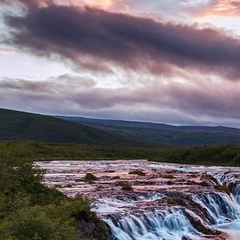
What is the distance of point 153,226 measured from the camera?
31109 mm

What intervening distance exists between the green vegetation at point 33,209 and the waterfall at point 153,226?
76.6 inches

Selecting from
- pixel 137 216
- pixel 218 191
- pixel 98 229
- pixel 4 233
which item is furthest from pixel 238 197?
pixel 4 233

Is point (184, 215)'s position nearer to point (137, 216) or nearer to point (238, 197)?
point (137, 216)

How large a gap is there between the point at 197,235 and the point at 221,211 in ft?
33.4

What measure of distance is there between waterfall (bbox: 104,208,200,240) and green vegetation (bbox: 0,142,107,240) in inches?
76.6

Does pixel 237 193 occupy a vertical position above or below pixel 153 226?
below

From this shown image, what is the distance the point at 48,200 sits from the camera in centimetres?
2791

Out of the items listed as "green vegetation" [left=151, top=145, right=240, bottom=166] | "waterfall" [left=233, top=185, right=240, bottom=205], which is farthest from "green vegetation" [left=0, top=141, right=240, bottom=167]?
"waterfall" [left=233, top=185, right=240, bottom=205]

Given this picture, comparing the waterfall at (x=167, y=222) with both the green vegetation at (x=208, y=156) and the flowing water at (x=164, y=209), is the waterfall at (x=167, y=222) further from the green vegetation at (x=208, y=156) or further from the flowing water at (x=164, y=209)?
the green vegetation at (x=208, y=156)

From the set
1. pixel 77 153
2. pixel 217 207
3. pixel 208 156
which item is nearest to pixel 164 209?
pixel 217 207

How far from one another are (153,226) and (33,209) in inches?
544

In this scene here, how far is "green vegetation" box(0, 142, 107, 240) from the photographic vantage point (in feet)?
60.7

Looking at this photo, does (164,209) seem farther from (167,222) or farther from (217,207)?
(217,207)

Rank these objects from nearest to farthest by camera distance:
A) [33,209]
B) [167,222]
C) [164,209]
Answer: [33,209] < [167,222] < [164,209]
